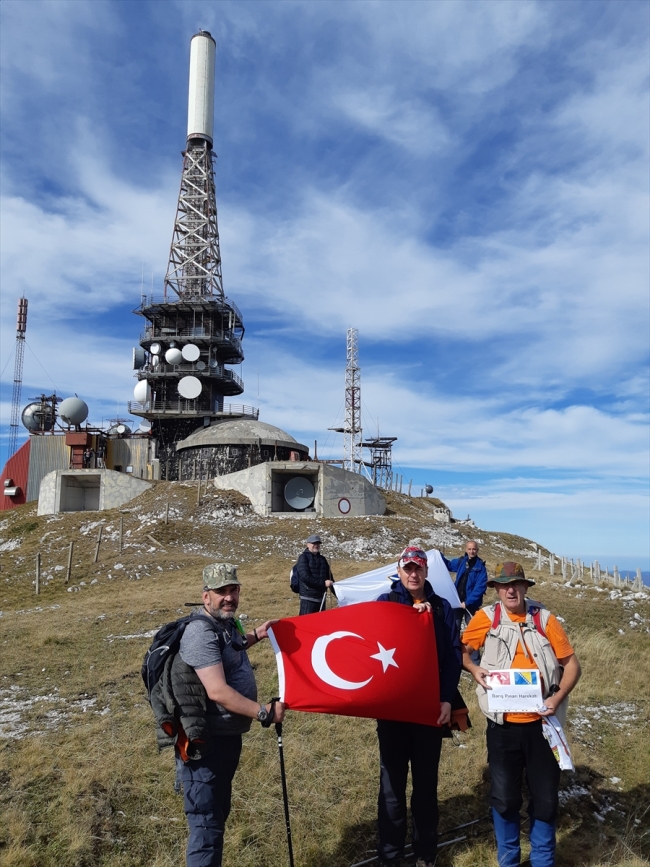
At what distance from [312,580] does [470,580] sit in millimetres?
2633

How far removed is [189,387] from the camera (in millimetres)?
48938

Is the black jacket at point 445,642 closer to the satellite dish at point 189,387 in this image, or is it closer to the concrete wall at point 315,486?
the concrete wall at point 315,486

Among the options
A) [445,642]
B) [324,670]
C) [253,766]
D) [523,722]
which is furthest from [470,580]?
[324,670]

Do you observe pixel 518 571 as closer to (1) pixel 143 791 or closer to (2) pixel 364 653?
(2) pixel 364 653

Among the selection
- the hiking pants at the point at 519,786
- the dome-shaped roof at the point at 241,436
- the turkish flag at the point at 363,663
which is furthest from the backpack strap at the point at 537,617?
the dome-shaped roof at the point at 241,436

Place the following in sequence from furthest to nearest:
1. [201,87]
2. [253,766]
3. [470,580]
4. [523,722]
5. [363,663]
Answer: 1. [201,87]
2. [470,580]
3. [253,766]
4. [363,663]
5. [523,722]

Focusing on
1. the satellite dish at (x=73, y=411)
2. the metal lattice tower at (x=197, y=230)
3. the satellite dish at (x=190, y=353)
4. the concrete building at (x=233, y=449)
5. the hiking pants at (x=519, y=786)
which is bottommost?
the hiking pants at (x=519, y=786)

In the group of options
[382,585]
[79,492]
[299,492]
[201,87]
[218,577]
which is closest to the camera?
[218,577]

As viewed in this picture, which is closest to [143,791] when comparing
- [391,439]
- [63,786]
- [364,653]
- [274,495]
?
[63,786]

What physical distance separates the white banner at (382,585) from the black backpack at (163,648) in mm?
4617

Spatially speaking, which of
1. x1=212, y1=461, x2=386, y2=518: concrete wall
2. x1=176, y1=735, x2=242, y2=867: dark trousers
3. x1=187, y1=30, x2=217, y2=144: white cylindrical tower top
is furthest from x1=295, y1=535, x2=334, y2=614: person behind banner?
x1=187, y1=30, x2=217, y2=144: white cylindrical tower top

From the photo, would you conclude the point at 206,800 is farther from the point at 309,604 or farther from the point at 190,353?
the point at 190,353

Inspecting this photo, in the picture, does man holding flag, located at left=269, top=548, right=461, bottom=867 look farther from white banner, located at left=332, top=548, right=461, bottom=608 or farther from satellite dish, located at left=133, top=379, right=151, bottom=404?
satellite dish, located at left=133, top=379, right=151, bottom=404

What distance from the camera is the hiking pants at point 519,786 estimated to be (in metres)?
4.24
